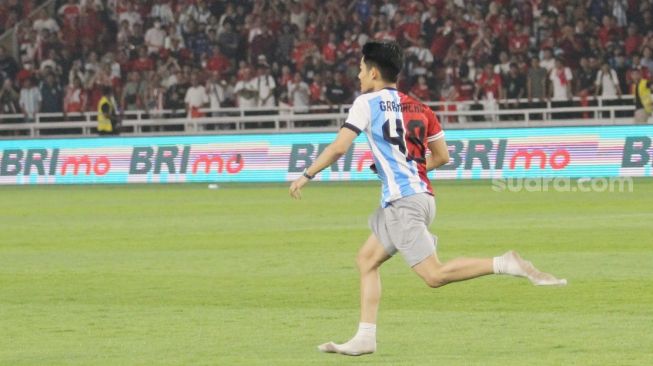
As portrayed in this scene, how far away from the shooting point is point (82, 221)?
67.9 ft

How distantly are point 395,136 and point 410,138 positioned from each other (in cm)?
10

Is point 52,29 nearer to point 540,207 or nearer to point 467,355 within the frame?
point 540,207

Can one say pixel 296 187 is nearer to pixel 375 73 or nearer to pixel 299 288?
pixel 375 73

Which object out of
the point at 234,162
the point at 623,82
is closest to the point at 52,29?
the point at 234,162

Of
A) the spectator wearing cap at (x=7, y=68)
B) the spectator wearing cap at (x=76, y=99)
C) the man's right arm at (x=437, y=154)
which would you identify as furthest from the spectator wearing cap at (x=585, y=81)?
the man's right arm at (x=437, y=154)

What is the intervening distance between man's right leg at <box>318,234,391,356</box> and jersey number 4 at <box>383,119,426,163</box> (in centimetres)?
56

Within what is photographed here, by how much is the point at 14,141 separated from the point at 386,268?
1673cm

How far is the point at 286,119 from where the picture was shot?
3106cm

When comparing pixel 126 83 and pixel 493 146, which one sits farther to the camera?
pixel 126 83

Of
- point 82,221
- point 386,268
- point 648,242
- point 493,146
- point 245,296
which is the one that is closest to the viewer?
point 245,296

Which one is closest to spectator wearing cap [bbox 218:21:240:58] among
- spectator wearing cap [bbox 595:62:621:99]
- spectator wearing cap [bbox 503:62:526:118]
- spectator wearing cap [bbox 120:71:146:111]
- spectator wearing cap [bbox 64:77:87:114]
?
spectator wearing cap [bbox 120:71:146:111]

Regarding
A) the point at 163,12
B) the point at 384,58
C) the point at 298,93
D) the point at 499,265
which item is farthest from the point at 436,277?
the point at 163,12

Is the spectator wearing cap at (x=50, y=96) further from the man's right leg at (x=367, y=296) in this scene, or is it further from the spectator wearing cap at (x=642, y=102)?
the man's right leg at (x=367, y=296)

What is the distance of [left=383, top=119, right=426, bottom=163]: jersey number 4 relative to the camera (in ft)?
28.4
